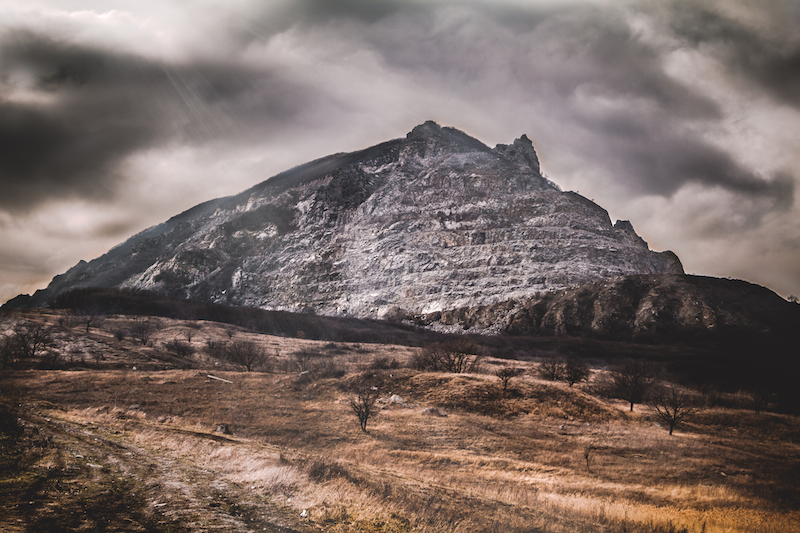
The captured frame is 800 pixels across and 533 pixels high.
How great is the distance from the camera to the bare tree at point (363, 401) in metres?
32.2

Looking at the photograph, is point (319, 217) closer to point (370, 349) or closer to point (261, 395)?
point (370, 349)

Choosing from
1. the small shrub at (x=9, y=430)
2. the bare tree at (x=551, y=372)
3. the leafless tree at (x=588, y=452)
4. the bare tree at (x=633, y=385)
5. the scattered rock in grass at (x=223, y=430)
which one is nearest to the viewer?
the small shrub at (x=9, y=430)

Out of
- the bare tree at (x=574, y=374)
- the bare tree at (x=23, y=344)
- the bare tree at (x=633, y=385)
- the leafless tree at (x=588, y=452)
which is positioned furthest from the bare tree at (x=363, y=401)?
the bare tree at (x=23, y=344)

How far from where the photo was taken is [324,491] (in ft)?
45.8

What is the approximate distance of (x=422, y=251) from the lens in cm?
15375

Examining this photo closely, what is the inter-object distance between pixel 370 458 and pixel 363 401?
11.0 metres

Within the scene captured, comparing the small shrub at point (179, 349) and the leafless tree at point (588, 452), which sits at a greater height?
A: the leafless tree at point (588, 452)

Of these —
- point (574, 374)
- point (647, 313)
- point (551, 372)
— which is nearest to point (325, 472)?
point (574, 374)

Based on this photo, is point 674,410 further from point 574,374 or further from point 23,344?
point 23,344

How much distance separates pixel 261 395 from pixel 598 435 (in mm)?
31209

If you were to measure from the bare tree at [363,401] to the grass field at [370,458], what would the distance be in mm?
1004

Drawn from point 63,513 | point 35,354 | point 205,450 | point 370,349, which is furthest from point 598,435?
point 35,354

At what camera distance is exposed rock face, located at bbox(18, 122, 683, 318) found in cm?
13675

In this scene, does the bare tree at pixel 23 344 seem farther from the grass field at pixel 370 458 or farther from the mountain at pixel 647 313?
the mountain at pixel 647 313
